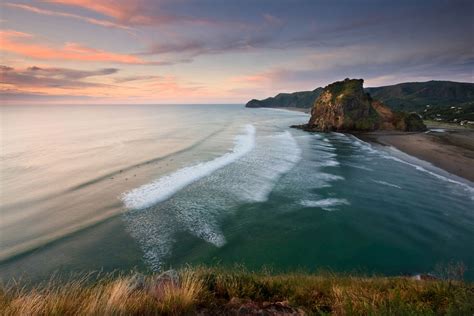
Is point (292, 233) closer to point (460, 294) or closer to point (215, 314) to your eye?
point (460, 294)

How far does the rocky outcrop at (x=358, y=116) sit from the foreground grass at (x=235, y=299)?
65.6 meters

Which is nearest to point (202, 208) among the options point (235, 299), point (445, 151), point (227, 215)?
point (227, 215)

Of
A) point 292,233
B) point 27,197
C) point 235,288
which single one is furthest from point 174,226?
point 27,197

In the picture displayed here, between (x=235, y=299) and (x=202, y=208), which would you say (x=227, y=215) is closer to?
(x=202, y=208)

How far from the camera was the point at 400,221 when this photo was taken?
15961 millimetres

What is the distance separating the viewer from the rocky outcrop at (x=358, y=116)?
66250 mm

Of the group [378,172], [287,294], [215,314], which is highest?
[215,314]

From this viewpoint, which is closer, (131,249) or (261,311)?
(261,311)

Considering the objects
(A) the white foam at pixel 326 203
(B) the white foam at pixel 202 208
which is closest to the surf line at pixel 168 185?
(B) the white foam at pixel 202 208

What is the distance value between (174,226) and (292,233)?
652 centimetres

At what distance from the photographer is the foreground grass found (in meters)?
4.16

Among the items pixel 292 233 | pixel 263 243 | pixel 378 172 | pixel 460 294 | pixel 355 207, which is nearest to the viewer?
pixel 460 294

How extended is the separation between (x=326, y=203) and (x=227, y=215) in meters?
7.34

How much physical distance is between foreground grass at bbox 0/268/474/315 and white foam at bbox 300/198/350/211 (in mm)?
11169
